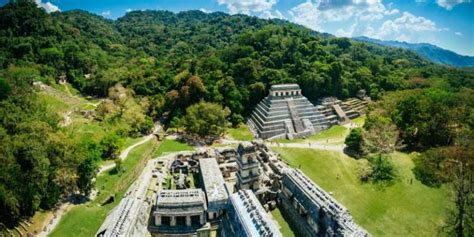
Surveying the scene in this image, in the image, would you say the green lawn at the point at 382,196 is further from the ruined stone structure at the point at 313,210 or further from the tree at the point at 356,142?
the ruined stone structure at the point at 313,210

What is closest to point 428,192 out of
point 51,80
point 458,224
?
point 458,224

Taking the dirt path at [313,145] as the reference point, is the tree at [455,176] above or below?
below

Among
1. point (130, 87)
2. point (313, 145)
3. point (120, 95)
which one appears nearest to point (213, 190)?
point (313, 145)

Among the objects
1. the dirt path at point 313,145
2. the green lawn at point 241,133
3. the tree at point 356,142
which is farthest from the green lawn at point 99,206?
the tree at point 356,142

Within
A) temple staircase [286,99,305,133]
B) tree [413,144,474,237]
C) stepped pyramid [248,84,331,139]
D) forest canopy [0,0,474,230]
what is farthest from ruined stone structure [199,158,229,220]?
temple staircase [286,99,305,133]

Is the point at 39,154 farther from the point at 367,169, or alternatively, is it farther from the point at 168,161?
the point at 367,169

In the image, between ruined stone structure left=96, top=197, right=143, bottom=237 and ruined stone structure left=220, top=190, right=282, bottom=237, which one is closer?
ruined stone structure left=220, top=190, right=282, bottom=237

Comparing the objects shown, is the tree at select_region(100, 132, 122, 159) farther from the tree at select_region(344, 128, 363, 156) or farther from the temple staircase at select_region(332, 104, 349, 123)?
the temple staircase at select_region(332, 104, 349, 123)
